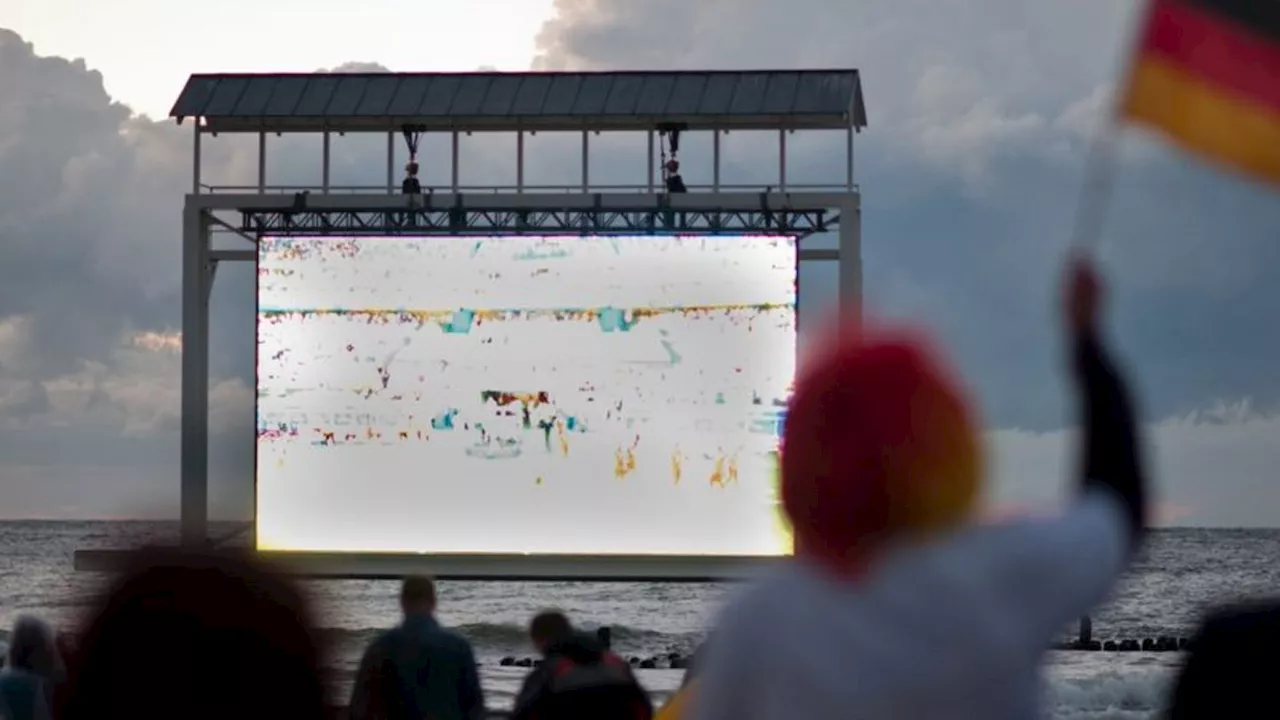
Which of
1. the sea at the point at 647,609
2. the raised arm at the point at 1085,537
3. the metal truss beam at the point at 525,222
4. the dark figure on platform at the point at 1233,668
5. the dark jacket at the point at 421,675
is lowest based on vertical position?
the sea at the point at 647,609

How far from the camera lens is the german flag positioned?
4.45m

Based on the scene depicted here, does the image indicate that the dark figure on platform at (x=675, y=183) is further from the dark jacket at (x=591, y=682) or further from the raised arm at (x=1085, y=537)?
the raised arm at (x=1085, y=537)

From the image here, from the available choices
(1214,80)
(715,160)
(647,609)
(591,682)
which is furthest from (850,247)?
(647,609)

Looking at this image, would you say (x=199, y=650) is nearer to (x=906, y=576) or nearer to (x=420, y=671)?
(x=906, y=576)

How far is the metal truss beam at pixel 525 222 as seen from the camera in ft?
80.3

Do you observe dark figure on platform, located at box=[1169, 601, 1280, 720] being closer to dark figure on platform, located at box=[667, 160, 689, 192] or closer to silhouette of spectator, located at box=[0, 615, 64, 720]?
silhouette of spectator, located at box=[0, 615, 64, 720]

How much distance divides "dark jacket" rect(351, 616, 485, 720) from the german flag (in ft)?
21.0

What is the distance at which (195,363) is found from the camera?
992 inches

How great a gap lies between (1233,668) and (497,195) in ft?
72.1

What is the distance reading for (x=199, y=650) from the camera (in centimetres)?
251

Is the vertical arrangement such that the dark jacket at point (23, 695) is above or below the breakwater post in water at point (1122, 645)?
above

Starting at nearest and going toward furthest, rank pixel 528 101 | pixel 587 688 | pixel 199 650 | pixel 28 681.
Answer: pixel 199 650 < pixel 587 688 < pixel 28 681 < pixel 528 101

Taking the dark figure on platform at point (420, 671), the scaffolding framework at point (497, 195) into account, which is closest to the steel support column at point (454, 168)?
the scaffolding framework at point (497, 195)

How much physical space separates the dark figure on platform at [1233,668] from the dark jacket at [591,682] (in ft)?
17.7
